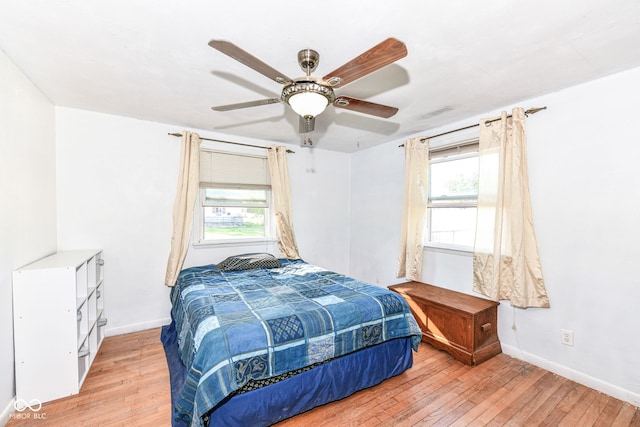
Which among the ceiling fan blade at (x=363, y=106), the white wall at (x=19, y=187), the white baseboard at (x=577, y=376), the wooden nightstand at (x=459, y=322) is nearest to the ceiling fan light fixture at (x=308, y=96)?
the ceiling fan blade at (x=363, y=106)

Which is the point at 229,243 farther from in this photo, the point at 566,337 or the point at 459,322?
the point at 566,337

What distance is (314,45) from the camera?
171cm

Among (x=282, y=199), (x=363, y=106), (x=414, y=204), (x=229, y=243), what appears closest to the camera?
(x=363, y=106)

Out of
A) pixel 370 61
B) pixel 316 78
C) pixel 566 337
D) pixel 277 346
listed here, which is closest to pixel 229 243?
pixel 277 346

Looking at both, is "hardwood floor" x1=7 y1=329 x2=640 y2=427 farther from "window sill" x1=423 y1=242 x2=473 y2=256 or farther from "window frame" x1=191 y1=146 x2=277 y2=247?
"window frame" x1=191 y1=146 x2=277 y2=247

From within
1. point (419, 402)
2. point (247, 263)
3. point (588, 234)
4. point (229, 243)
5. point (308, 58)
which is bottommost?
point (419, 402)

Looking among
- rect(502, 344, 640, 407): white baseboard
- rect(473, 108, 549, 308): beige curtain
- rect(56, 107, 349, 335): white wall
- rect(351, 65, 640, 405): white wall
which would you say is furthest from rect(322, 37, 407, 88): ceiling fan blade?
rect(502, 344, 640, 407): white baseboard

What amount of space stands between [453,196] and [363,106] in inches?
76.6

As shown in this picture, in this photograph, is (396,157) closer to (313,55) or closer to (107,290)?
(313,55)

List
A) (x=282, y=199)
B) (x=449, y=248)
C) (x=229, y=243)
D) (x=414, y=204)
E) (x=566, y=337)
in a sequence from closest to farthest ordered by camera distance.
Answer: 1. (x=566, y=337)
2. (x=449, y=248)
3. (x=414, y=204)
4. (x=229, y=243)
5. (x=282, y=199)

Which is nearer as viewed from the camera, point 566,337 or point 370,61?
point 370,61

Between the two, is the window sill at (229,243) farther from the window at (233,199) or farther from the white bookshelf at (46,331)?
the white bookshelf at (46,331)

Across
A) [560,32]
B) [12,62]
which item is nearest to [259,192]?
[12,62]

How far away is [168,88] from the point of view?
2344 mm
